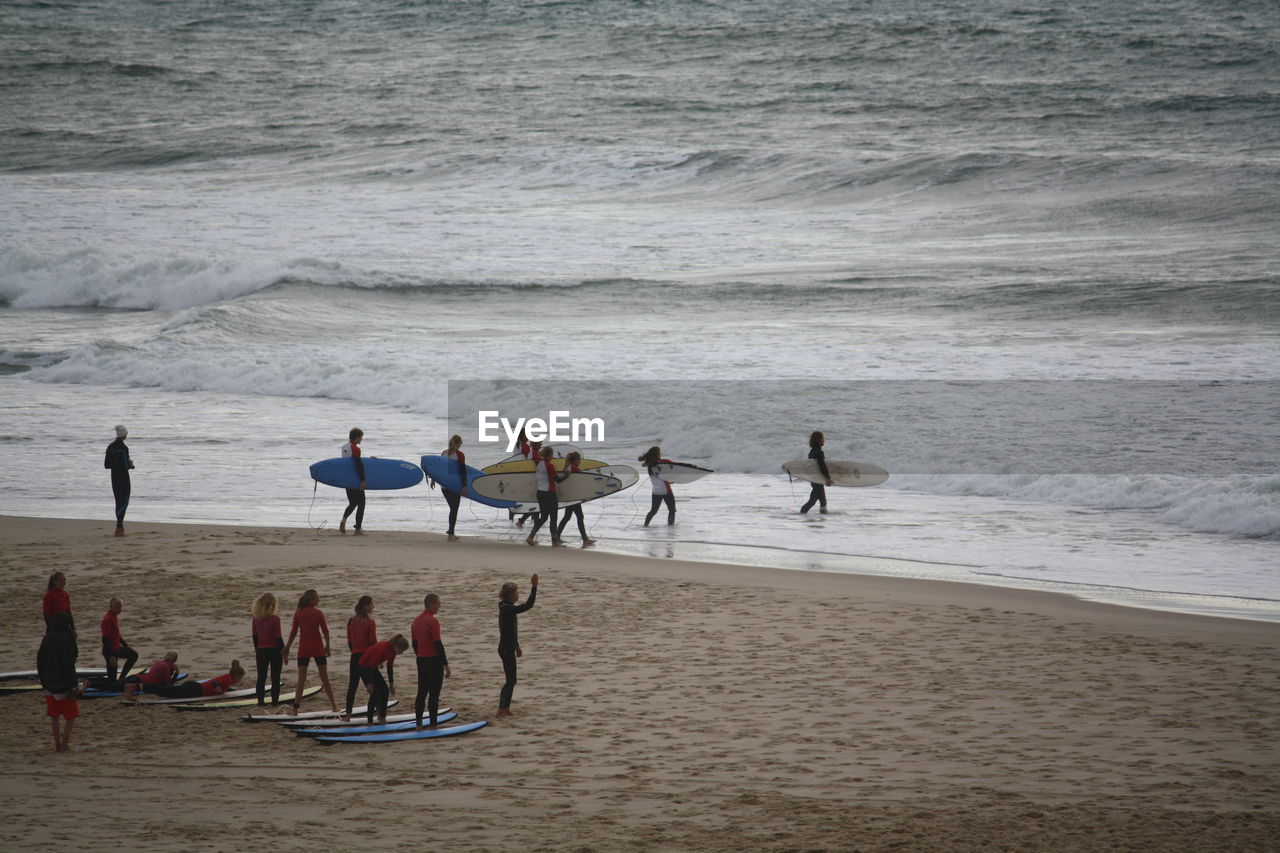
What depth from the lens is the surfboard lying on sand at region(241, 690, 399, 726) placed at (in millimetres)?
8859

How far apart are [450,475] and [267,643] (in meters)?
6.24

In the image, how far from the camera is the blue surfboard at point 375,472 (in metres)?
15.6

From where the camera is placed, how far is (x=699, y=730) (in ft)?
28.8

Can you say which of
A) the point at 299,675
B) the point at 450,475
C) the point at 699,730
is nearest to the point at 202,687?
the point at 299,675

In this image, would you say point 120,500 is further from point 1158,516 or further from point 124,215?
point 124,215

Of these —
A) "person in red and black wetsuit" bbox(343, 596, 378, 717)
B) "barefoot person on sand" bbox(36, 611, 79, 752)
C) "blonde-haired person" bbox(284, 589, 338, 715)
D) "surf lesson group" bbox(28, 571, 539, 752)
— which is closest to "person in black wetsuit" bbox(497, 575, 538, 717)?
"surf lesson group" bbox(28, 571, 539, 752)

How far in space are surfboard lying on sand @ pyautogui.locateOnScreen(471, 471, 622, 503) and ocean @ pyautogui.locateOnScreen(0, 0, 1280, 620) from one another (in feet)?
2.01

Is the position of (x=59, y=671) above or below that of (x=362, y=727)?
above

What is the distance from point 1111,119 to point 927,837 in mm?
38659

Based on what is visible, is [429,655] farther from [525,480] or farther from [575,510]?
[525,480]

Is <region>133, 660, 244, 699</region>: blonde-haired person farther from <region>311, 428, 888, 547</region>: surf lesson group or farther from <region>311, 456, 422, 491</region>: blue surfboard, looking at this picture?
<region>311, 456, 422, 491</region>: blue surfboard

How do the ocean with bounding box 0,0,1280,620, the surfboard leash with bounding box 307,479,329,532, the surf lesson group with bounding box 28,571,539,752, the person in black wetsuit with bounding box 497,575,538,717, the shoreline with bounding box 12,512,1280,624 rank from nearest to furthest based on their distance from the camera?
the surf lesson group with bounding box 28,571,539,752
the person in black wetsuit with bounding box 497,575,538,717
the shoreline with bounding box 12,512,1280,624
the surfboard leash with bounding box 307,479,329,532
the ocean with bounding box 0,0,1280,620

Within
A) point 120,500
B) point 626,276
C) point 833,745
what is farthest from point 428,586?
point 626,276

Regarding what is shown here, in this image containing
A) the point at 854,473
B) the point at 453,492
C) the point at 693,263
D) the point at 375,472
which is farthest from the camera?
the point at 693,263
